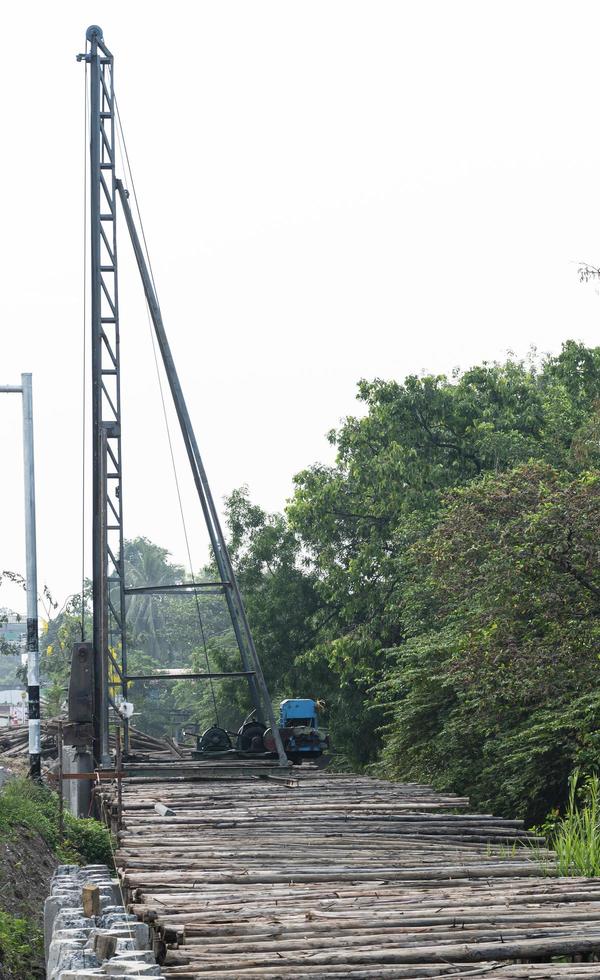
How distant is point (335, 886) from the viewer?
7.28 metres

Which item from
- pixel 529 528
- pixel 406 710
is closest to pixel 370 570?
pixel 406 710

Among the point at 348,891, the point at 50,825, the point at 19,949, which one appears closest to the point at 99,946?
the point at 348,891

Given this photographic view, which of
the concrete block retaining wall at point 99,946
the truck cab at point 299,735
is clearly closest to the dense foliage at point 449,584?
the truck cab at point 299,735

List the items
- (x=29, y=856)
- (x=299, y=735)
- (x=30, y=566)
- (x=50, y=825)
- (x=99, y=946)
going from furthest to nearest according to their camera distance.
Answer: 1. (x=299, y=735)
2. (x=30, y=566)
3. (x=50, y=825)
4. (x=29, y=856)
5. (x=99, y=946)

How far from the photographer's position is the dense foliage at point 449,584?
50.0ft

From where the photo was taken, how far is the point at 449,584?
17875 mm

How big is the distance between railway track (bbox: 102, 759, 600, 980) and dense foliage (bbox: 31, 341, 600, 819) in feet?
12.2

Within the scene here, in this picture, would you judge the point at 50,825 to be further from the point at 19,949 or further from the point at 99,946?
the point at 99,946

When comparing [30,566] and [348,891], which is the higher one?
[30,566]

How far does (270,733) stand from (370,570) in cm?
1089

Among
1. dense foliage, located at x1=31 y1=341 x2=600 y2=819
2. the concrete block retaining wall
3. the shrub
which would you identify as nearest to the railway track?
the concrete block retaining wall

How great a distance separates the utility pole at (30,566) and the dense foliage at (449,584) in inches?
233

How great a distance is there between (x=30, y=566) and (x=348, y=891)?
1303 centimetres

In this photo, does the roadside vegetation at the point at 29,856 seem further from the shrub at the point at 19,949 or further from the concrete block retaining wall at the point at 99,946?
the concrete block retaining wall at the point at 99,946
